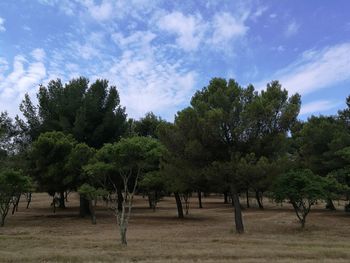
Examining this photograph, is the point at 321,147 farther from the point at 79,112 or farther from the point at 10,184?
the point at 10,184

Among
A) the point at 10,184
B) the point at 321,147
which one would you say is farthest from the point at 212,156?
the point at 321,147

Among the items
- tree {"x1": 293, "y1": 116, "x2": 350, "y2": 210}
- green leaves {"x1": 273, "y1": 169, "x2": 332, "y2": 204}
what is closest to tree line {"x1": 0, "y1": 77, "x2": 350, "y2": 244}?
green leaves {"x1": 273, "y1": 169, "x2": 332, "y2": 204}

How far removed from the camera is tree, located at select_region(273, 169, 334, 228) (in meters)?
23.8

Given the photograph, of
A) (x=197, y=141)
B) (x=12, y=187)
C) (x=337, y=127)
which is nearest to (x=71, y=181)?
(x=12, y=187)

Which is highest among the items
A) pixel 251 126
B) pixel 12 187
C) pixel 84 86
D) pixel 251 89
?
pixel 84 86

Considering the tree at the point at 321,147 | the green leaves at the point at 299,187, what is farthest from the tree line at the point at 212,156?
the tree at the point at 321,147

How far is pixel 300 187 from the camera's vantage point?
24.3m

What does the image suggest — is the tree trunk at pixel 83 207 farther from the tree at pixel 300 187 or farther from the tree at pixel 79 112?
the tree at pixel 300 187

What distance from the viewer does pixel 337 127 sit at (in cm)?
4181

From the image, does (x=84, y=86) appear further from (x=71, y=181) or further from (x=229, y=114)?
(x=229, y=114)

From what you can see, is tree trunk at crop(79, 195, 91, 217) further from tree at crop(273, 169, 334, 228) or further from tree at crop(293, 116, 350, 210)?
tree at crop(293, 116, 350, 210)

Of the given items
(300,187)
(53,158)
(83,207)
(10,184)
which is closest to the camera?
(300,187)

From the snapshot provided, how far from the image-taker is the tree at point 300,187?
78.2ft

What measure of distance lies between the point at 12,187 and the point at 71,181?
17.1ft
